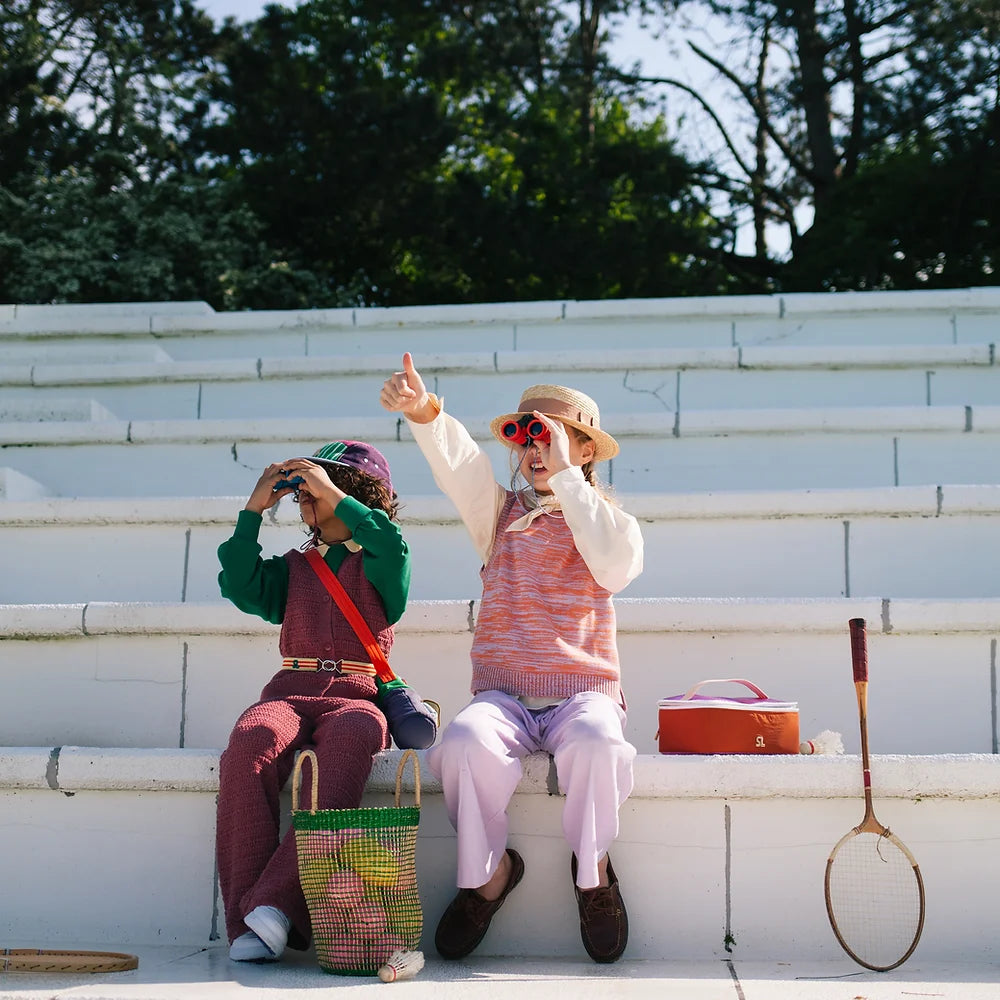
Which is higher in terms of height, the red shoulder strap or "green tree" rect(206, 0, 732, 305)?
"green tree" rect(206, 0, 732, 305)

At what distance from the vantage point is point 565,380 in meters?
5.21

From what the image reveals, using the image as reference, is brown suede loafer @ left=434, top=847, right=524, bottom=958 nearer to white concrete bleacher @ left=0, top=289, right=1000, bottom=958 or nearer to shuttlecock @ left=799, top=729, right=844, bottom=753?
white concrete bleacher @ left=0, top=289, right=1000, bottom=958

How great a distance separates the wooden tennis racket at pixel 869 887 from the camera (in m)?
2.56

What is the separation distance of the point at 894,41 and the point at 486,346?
497 cm

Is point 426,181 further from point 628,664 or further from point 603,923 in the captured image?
point 603,923

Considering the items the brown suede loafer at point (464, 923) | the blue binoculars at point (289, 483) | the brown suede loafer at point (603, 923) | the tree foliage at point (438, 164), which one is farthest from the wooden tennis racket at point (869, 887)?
the tree foliage at point (438, 164)

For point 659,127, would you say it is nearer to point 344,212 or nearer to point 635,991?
point 344,212

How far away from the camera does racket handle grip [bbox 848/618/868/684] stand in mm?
2625

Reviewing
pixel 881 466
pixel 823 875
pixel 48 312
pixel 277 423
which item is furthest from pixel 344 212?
pixel 823 875

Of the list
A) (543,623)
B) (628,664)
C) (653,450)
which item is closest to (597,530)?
(543,623)

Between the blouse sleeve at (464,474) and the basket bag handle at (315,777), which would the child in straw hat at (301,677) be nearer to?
the basket bag handle at (315,777)

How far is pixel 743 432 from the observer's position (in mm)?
4469

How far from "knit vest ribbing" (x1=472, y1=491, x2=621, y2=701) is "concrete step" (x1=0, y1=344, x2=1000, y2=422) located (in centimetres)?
209

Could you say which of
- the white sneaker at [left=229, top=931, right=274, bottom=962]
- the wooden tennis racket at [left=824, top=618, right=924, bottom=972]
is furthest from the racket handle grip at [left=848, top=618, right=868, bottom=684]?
the white sneaker at [left=229, top=931, right=274, bottom=962]
